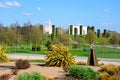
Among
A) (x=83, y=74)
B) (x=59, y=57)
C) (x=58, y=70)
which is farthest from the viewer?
(x=59, y=57)

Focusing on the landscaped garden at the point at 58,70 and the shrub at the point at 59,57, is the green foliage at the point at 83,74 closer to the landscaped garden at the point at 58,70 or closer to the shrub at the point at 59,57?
the landscaped garden at the point at 58,70

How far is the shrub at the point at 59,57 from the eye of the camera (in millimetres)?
21125

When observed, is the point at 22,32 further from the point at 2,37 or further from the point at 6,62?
the point at 6,62

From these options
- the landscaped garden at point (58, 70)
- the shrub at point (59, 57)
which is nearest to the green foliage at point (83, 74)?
the landscaped garden at point (58, 70)

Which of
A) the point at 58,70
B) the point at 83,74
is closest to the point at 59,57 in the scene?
the point at 58,70

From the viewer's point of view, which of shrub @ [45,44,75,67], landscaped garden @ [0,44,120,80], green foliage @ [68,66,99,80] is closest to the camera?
landscaped garden @ [0,44,120,80]

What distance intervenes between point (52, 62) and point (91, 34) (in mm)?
49465

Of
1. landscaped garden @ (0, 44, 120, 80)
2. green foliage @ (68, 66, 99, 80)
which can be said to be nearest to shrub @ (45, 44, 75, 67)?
landscaped garden @ (0, 44, 120, 80)

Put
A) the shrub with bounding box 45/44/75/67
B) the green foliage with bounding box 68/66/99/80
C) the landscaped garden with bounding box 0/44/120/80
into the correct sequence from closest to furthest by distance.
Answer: the landscaped garden with bounding box 0/44/120/80 < the green foliage with bounding box 68/66/99/80 < the shrub with bounding box 45/44/75/67

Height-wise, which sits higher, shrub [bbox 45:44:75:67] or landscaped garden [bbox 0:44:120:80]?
shrub [bbox 45:44:75:67]

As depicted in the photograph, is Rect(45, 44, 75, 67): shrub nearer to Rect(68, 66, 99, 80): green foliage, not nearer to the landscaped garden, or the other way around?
the landscaped garden

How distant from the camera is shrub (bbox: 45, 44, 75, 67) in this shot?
21.1 meters

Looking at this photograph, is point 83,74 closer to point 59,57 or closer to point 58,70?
point 58,70

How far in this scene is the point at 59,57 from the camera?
21188 millimetres
